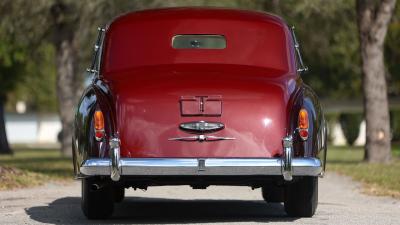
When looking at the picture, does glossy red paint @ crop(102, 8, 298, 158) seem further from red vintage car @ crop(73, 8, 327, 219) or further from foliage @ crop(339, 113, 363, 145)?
foliage @ crop(339, 113, 363, 145)

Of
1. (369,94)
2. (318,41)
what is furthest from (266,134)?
(318,41)

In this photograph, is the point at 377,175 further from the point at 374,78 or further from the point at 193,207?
the point at 193,207

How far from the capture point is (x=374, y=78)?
77.8 feet

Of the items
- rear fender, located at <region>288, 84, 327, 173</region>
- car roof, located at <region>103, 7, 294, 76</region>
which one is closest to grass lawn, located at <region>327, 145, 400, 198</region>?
car roof, located at <region>103, 7, 294, 76</region>

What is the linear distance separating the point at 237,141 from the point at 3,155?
83.5 ft

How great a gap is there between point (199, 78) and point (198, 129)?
58cm

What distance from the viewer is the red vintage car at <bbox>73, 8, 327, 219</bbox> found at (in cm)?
979

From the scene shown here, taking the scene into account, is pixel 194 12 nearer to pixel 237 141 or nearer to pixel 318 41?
pixel 237 141

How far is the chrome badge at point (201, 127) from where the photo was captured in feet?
32.5

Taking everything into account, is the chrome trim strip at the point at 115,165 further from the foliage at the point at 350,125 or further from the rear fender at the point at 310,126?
the foliage at the point at 350,125

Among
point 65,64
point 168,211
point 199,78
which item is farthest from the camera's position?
point 65,64

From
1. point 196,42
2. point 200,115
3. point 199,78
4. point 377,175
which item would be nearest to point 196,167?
point 200,115

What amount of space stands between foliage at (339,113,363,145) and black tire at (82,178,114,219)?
37.4 metres

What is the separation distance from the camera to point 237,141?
32.7 ft
